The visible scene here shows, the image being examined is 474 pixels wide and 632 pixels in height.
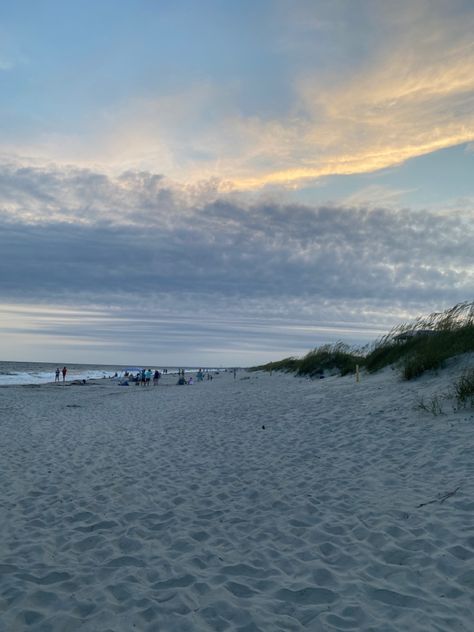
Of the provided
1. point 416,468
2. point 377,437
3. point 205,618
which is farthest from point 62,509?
point 377,437

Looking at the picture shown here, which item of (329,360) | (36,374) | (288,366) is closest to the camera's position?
(329,360)

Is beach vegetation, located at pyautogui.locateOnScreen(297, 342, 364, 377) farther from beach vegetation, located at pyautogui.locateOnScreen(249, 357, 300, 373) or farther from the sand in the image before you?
the sand

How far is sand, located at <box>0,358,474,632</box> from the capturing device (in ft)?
12.5

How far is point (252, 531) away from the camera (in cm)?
555

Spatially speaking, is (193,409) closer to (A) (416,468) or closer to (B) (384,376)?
(B) (384,376)

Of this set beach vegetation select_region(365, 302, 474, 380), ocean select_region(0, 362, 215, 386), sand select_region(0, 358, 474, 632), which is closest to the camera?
sand select_region(0, 358, 474, 632)

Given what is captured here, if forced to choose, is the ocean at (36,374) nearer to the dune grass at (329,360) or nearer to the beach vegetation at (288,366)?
the beach vegetation at (288,366)

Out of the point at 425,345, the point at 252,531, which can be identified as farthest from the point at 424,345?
the point at 252,531

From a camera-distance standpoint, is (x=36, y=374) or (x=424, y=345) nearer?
(x=424, y=345)

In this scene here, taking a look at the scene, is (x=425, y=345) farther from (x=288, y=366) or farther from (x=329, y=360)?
(x=288, y=366)

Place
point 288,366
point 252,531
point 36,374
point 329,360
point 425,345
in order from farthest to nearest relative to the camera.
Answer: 1. point 36,374
2. point 288,366
3. point 329,360
4. point 425,345
5. point 252,531

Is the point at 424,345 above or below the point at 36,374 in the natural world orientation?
above

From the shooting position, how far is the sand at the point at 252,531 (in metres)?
3.81

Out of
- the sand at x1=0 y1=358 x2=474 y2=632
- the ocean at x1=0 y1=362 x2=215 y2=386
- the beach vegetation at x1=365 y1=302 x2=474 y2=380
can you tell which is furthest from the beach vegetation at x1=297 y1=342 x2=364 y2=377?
the ocean at x1=0 y1=362 x2=215 y2=386
